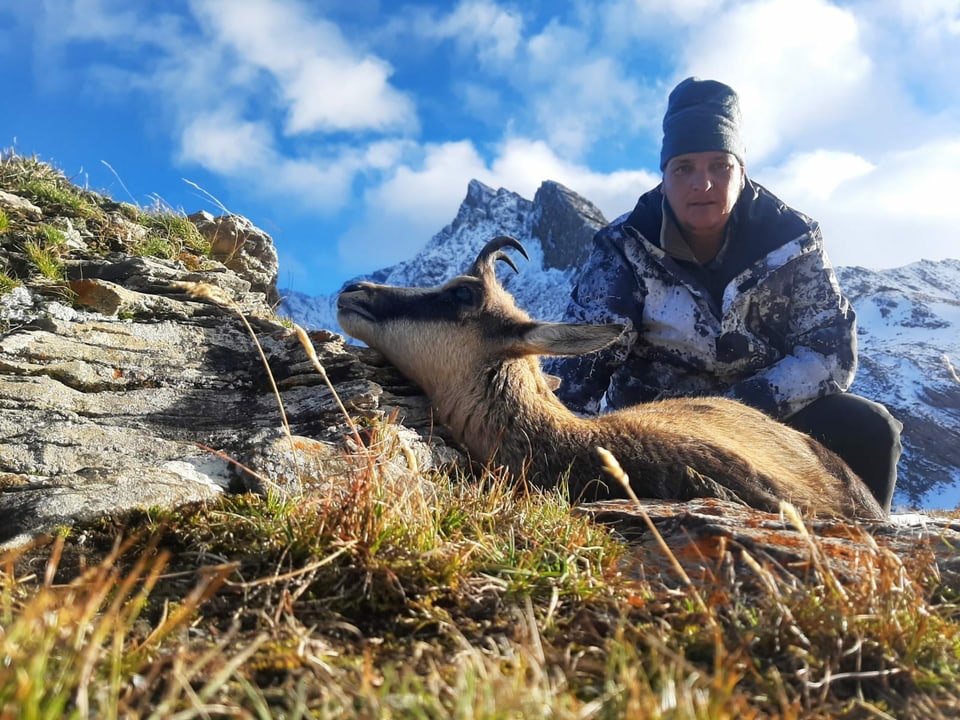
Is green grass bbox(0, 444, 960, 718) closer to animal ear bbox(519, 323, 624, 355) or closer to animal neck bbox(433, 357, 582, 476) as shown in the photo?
animal neck bbox(433, 357, 582, 476)

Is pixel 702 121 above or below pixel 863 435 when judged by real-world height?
above

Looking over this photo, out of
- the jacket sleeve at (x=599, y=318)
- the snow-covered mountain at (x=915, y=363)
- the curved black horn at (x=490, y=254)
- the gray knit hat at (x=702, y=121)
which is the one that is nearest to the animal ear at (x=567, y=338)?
the curved black horn at (x=490, y=254)

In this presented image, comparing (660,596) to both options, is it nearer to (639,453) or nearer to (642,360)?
(639,453)

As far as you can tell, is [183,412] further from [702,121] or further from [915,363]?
[915,363]

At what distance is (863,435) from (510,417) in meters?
3.71

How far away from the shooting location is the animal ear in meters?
5.21

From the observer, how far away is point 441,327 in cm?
581

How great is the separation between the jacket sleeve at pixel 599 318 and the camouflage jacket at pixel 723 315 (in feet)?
0.04

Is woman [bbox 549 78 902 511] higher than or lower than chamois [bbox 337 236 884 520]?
higher

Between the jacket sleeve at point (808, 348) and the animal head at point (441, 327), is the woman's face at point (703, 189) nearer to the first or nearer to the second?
the jacket sleeve at point (808, 348)

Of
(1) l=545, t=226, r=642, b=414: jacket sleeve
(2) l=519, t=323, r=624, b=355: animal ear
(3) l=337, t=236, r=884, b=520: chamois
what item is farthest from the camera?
(1) l=545, t=226, r=642, b=414: jacket sleeve

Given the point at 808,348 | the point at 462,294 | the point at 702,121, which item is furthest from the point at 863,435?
the point at 462,294

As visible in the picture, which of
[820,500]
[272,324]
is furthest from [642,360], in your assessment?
[272,324]

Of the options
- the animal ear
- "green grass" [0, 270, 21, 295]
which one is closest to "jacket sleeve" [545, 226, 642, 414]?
the animal ear
